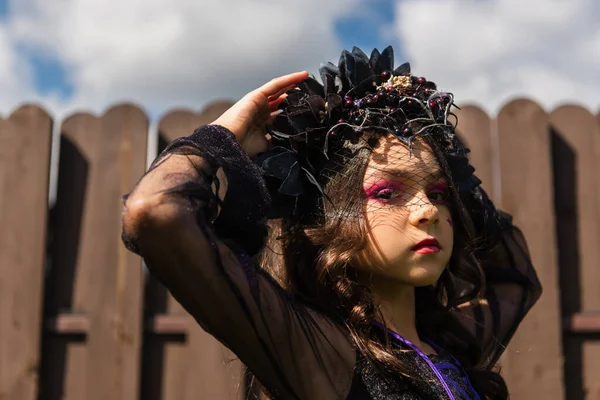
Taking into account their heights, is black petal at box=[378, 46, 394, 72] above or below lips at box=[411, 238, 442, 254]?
above

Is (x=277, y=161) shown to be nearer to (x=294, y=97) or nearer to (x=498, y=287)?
(x=294, y=97)

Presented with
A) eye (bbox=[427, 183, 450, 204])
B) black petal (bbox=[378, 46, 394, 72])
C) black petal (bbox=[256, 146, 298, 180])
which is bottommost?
eye (bbox=[427, 183, 450, 204])

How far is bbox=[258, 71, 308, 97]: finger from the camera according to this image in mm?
1604

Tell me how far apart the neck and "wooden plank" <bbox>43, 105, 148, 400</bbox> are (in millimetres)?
1641

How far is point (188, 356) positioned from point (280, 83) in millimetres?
1811

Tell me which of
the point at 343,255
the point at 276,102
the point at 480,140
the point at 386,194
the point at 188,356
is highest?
the point at 480,140

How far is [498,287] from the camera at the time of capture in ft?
6.84

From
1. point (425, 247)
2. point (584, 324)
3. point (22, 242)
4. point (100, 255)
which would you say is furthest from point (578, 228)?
point (22, 242)

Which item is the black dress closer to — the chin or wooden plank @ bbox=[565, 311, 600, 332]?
the chin

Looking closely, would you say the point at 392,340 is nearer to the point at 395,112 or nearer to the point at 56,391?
the point at 395,112

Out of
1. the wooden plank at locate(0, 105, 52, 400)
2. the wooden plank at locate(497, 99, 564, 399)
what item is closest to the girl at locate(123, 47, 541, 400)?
the wooden plank at locate(497, 99, 564, 399)

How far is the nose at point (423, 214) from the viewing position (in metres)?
1.58

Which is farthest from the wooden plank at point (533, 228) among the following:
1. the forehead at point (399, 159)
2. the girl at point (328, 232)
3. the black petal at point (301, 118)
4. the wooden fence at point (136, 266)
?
the black petal at point (301, 118)

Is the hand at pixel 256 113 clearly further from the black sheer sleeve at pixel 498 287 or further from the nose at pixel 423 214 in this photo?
the black sheer sleeve at pixel 498 287
